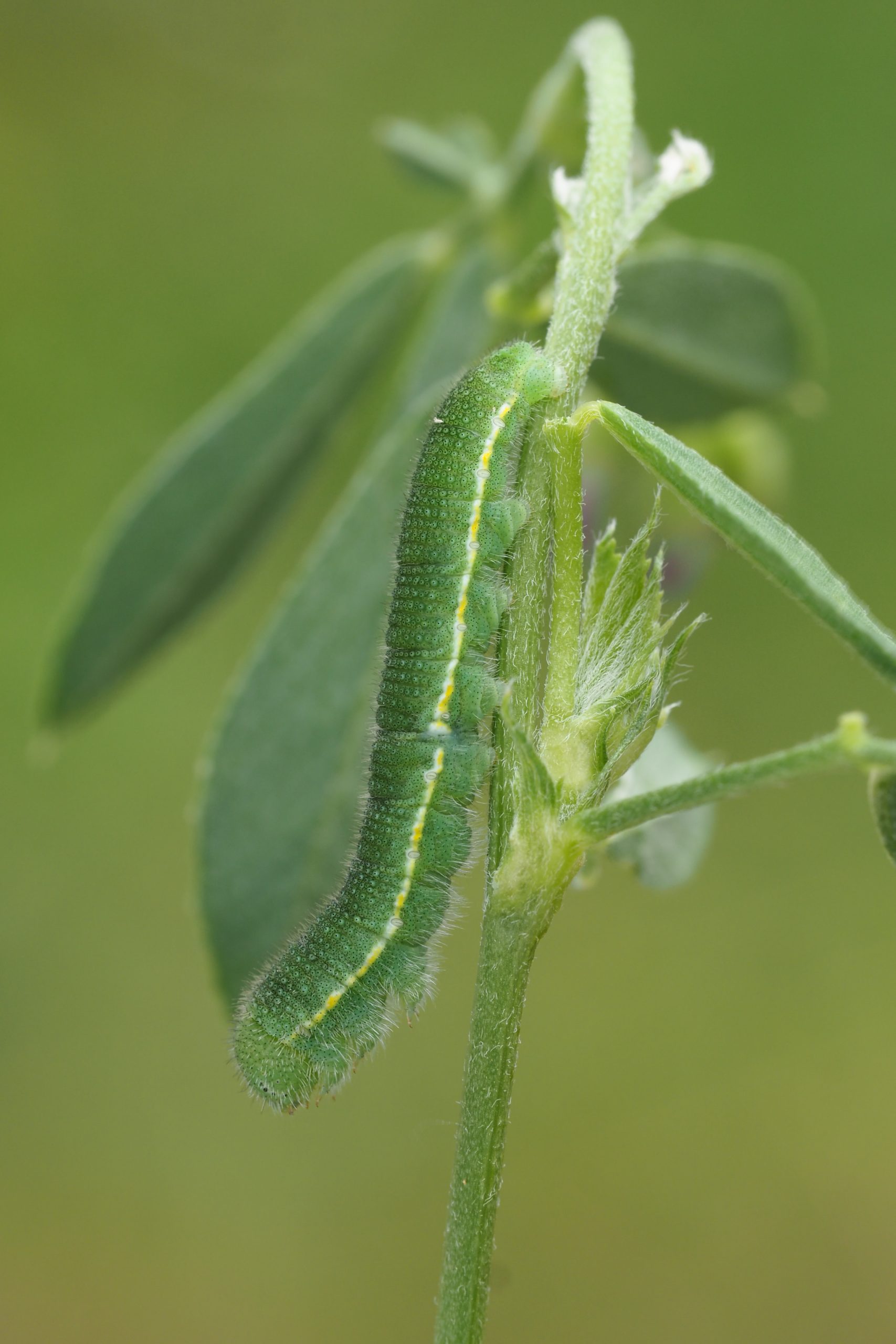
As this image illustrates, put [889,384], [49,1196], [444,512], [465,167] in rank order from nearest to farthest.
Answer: [444,512] < [465,167] < [889,384] < [49,1196]

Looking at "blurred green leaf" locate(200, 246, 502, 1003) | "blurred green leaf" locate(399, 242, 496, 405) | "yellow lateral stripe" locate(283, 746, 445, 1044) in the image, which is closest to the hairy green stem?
"yellow lateral stripe" locate(283, 746, 445, 1044)

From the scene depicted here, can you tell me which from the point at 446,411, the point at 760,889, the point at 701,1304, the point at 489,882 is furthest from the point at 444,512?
the point at 701,1304

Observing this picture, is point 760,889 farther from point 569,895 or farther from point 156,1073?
point 156,1073

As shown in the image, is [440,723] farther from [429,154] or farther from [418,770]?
[429,154]

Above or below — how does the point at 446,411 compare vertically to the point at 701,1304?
above

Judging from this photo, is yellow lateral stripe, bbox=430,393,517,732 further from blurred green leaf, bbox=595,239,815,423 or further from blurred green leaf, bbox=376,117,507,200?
blurred green leaf, bbox=376,117,507,200

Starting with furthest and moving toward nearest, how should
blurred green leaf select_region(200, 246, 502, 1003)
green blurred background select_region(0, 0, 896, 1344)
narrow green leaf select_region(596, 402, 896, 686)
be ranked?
green blurred background select_region(0, 0, 896, 1344) → blurred green leaf select_region(200, 246, 502, 1003) → narrow green leaf select_region(596, 402, 896, 686)
